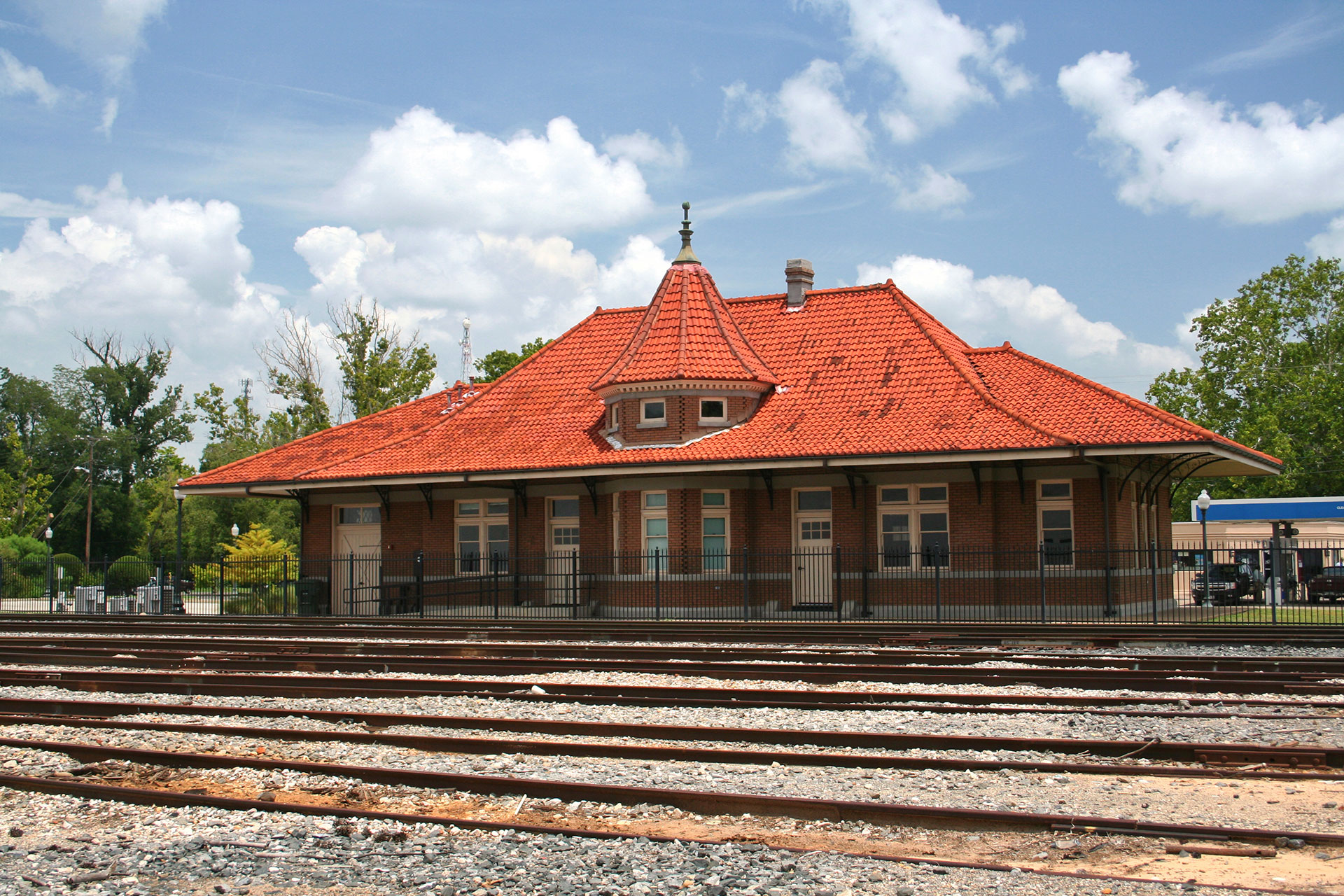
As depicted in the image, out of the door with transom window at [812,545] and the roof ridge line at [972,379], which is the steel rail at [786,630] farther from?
the roof ridge line at [972,379]

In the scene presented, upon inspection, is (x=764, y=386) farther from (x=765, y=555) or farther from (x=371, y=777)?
(x=371, y=777)

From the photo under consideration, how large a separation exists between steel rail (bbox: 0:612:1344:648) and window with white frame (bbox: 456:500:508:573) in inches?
127

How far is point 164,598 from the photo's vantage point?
34.4 m

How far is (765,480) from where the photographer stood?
26672 mm

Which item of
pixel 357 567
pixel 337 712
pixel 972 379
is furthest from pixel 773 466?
pixel 337 712

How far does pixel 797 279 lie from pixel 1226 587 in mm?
14821

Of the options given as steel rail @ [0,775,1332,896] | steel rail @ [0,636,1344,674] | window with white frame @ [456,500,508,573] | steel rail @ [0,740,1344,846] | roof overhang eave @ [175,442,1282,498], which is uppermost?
roof overhang eave @ [175,442,1282,498]

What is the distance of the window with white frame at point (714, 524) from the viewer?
27078mm

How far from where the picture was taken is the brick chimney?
3275 centimetres

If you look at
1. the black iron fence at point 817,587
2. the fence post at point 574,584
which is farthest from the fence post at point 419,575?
the fence post at point 574,584

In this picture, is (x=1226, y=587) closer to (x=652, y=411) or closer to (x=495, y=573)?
(x=652, y=411)

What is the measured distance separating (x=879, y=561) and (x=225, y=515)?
147 ft

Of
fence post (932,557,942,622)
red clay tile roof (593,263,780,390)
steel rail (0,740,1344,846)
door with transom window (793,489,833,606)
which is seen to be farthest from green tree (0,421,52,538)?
steel rail (0,740,1344,846)

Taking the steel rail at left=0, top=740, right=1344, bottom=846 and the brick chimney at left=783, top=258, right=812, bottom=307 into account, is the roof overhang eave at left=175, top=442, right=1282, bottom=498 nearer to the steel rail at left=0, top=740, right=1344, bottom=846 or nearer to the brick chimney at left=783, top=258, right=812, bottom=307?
the brick chimney at left=783, top=258, right=812, bottom=307
